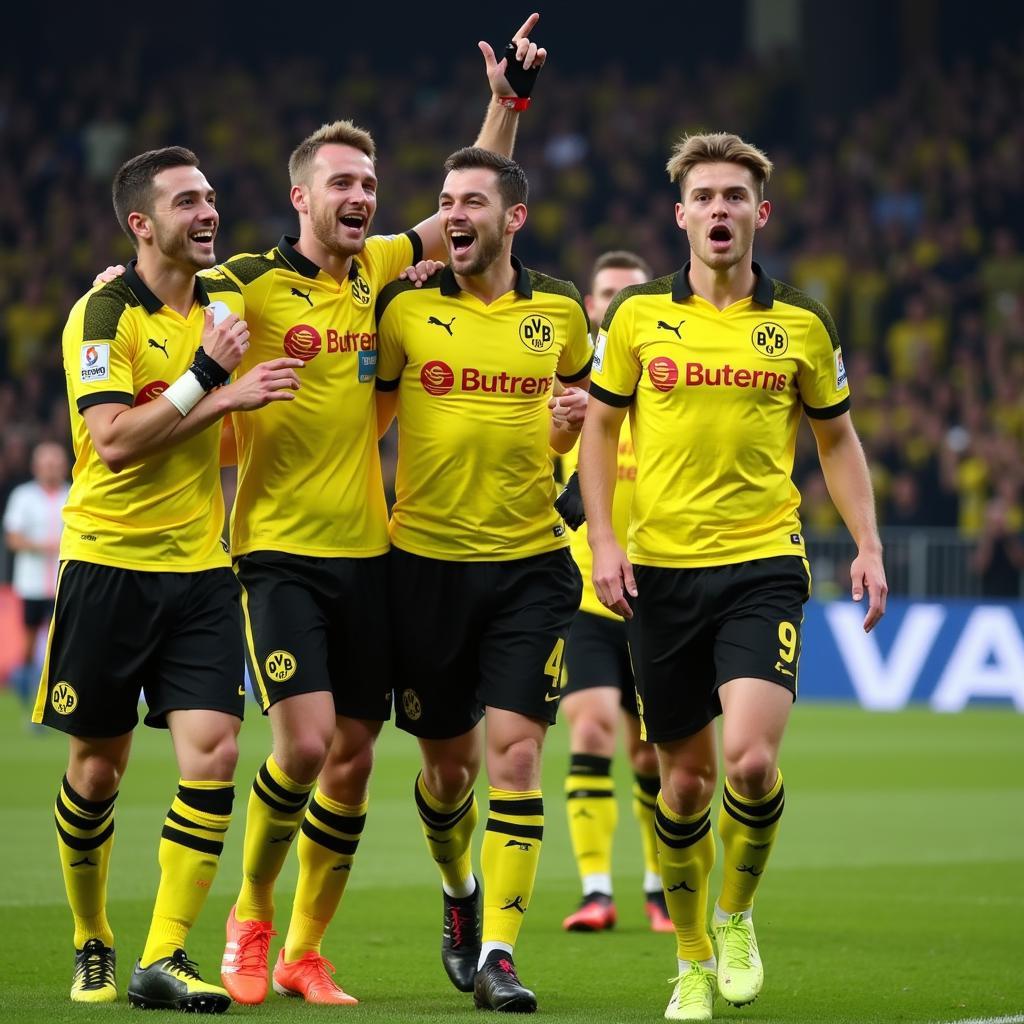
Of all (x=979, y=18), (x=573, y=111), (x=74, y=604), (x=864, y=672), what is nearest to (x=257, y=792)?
(x=74, y=604)

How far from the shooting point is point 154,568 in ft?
20.6

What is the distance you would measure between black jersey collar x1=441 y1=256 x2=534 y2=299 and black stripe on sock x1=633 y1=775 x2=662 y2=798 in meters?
2.75

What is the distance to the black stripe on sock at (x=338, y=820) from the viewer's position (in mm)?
6934

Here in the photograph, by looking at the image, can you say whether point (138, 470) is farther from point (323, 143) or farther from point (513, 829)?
point (513, 829)

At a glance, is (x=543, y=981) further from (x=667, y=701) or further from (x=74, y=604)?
(x=74, y=604)

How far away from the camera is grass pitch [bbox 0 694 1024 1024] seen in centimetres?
654

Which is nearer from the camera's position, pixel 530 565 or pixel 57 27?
pixel 530 565

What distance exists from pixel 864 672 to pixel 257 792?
14659 millimetres

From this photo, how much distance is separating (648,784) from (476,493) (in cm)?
258

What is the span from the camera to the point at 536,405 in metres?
6.85

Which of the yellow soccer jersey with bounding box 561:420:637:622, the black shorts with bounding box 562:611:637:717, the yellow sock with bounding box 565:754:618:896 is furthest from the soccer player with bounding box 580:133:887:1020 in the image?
the black shorts with bounding box 562:611:637:717

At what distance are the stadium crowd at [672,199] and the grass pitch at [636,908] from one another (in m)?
8.92

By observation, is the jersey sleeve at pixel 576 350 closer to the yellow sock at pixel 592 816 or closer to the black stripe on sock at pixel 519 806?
the black stripe on sock at pixel 519 806

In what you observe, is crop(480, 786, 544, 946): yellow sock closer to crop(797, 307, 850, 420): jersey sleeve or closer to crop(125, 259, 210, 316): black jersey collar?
crop(797, 307, 850, 420): jersey sleeve
